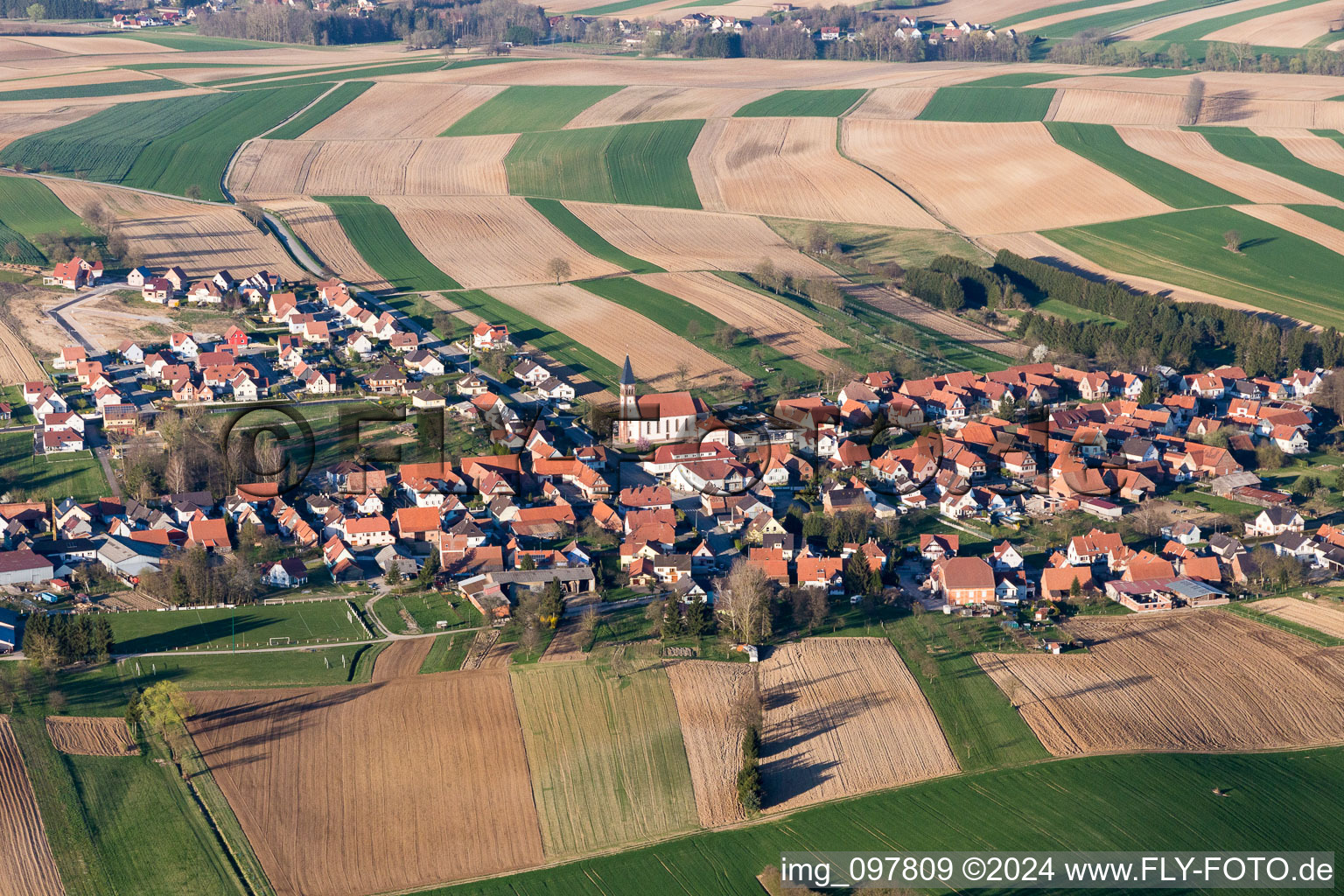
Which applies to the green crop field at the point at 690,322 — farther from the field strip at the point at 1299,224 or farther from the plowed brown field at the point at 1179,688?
the field strip at the point at 1299,224

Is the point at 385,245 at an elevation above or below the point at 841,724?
above

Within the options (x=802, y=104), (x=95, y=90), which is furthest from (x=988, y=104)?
(x=95, y=90)

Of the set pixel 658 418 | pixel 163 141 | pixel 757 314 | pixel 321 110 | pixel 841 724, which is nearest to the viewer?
pixel 841 724

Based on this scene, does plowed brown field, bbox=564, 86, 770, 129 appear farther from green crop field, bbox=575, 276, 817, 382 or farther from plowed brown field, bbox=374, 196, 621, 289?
green crop field, bbox=575, 276, 817, 382

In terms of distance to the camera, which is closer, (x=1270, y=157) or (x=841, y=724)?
(x=841, y=724)

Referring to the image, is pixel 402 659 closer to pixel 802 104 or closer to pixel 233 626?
pixel 233 626

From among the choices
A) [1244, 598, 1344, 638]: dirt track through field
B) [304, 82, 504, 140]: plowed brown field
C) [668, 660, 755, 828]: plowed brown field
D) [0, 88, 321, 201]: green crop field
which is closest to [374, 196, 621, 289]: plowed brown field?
[0, 88, 321, 201]: green crop field
